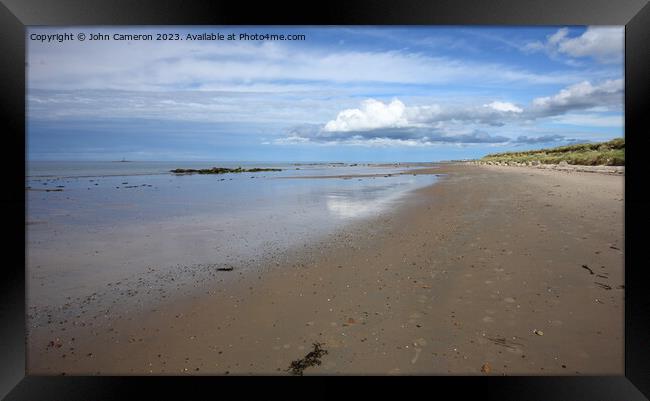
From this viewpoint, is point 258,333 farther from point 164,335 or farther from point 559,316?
point 559,316

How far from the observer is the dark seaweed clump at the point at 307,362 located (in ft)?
9.52

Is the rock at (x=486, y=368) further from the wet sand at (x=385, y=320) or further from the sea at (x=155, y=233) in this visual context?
the sea at (x=155, y=233)

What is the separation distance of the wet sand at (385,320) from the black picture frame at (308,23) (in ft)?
0.35

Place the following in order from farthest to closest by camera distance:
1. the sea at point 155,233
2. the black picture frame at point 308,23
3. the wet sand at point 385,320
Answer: the sea at point 155,233 < the wet sand at point 385,320 < the black picture frame at point 308,23

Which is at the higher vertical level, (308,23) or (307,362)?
(308,23)

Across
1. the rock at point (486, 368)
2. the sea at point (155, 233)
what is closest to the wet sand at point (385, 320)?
the rock at point (486, 368)

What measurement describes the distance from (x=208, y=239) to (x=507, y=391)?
5.24 meters

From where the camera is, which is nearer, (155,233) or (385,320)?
(385,320)

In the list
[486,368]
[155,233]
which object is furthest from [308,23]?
[155,233]

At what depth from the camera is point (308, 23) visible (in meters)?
3.13

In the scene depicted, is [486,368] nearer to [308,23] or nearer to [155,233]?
[308,23]

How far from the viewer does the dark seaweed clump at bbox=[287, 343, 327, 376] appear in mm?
2900

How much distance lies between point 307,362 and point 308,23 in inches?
112

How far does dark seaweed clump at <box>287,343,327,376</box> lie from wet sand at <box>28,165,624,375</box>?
50 mm
